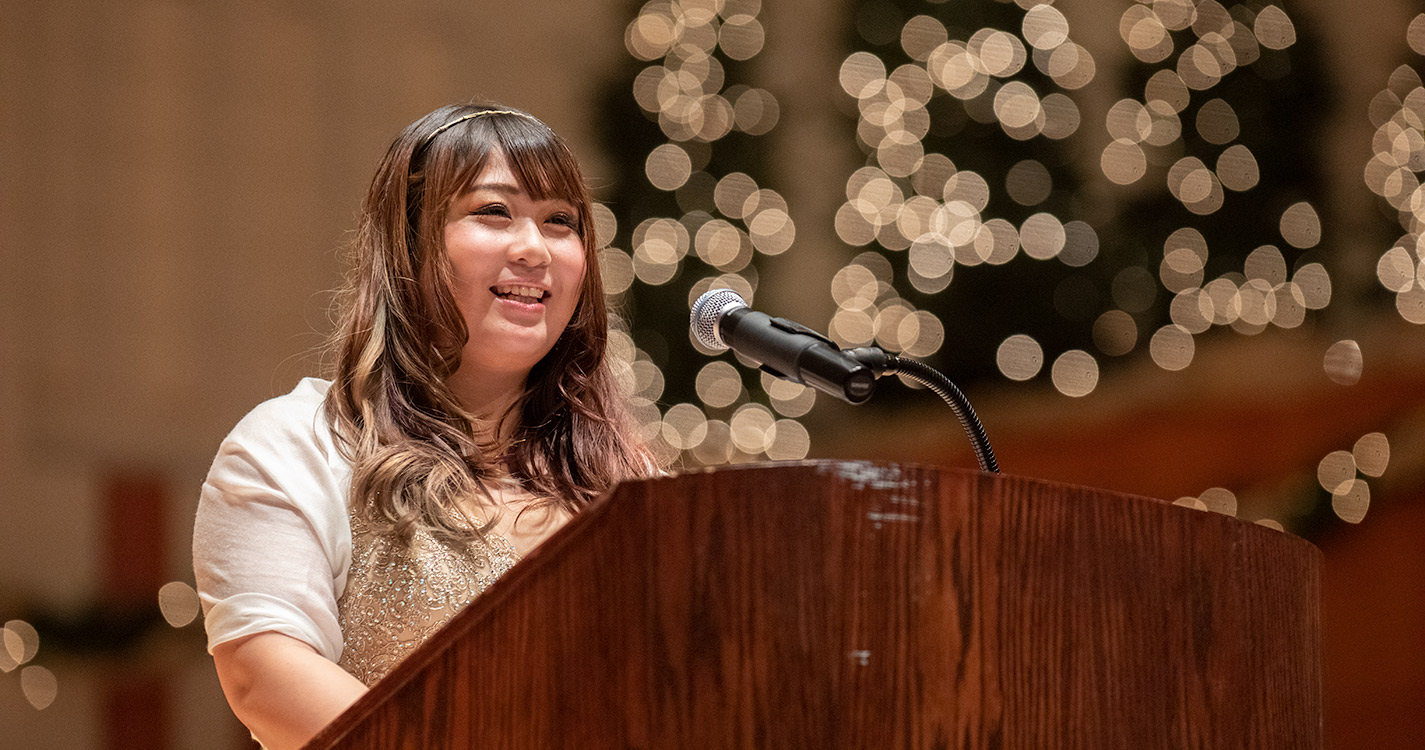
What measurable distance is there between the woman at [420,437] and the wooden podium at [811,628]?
0.42 m

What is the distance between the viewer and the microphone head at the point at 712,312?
0.97 meters

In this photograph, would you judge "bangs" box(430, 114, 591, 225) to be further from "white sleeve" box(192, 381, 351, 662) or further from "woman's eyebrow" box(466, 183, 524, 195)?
"white sleeve" box(192, 381, 351, 662)

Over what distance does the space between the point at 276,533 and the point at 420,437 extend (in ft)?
0.73

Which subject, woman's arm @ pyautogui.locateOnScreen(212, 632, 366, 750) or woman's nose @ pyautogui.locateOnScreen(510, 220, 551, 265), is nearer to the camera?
woman's arm @ pyautogui.locateOnScreen(212, 632, 366, 750)

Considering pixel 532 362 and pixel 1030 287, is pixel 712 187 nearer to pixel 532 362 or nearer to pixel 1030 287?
pixel 1030 287

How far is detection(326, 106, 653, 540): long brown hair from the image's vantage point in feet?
4.19

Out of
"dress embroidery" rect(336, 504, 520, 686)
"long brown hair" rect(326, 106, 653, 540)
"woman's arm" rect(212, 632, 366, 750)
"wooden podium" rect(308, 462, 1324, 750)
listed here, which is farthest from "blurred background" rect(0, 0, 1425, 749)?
"wooden podium" rect(308, 462, 1324, 750)

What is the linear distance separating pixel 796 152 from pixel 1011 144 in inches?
20.0

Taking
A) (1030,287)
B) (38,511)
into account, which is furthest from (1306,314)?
(38,511)

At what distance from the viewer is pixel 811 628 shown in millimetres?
623

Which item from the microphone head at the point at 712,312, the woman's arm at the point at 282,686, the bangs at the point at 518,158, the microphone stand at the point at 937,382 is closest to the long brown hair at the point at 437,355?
the bangs at the point at 518,158

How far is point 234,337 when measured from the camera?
9.04ft

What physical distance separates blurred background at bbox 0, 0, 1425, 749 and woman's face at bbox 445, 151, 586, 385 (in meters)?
1.32

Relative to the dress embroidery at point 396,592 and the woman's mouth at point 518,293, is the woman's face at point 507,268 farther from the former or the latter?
the dress embroidery at point 396,592
